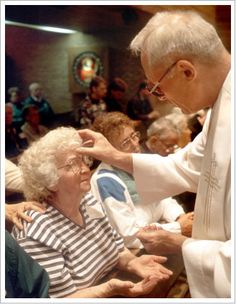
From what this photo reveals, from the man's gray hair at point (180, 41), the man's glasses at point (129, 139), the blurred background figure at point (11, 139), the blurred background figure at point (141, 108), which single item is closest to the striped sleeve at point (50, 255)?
the blurred background figure at point (11, 139)

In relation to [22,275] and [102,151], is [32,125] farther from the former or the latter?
[22,275]

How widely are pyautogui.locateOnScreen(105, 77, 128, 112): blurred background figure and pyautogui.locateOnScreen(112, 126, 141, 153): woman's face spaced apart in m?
0.08

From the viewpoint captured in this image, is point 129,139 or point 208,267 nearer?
point 208,267

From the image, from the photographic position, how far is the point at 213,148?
0.95m

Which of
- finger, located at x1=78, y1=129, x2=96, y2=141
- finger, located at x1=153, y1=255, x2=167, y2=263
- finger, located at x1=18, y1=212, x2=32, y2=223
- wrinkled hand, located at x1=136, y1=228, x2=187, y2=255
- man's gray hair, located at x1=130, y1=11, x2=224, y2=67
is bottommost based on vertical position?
finger, located at x1=153, y1=255, x2=167, y2=263

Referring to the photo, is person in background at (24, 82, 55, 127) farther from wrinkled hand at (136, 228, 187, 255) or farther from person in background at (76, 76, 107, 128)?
wrinkled hand at (136, 228, 187, 255)

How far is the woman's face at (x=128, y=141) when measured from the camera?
112 centimetres

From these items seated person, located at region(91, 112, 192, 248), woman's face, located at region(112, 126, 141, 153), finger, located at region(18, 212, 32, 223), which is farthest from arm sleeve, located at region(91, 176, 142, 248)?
finger, located at region(18, 212, 32, 223)

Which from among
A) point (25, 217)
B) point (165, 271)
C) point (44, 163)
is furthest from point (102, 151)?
point (165, 271)

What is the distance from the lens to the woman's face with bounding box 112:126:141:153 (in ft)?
3.67

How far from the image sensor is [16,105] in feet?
3.72

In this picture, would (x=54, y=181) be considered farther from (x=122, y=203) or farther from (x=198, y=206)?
(x=198, y=206)

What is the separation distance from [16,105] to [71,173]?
270 millimetres

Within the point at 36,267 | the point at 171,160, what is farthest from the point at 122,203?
the point at 36,267
